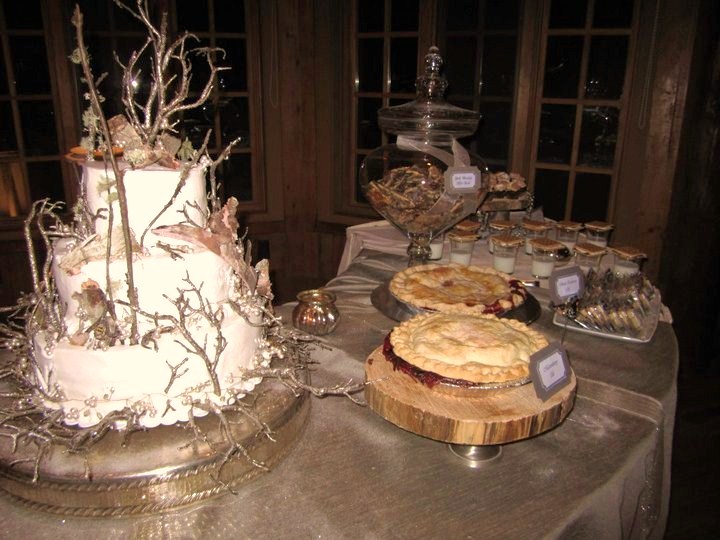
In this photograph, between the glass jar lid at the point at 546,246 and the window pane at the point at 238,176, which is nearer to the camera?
the glass jar lid at the point at 546,246

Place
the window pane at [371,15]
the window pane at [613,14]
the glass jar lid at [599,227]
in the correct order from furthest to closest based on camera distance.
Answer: the window pane at [371,15]
the window pane at [613,14]
the glass jar lid at [599,227]

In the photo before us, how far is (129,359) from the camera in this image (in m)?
0.93

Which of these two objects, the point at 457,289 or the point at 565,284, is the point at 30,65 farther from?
the point at 565,284

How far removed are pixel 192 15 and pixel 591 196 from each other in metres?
2.69

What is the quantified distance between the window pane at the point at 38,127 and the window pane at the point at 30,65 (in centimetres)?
8

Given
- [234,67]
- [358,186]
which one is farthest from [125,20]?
[358,186]

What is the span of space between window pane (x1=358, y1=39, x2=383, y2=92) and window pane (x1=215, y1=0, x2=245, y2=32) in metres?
0.77

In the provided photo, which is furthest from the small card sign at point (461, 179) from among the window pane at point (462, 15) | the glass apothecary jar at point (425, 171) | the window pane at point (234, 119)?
the window pane at point (234, 119)

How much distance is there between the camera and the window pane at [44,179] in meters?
3.38

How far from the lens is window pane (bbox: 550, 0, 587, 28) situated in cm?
302

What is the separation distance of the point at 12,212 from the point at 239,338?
303cm

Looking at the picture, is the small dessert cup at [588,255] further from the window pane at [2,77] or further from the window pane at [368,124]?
the window pane at [2,77]

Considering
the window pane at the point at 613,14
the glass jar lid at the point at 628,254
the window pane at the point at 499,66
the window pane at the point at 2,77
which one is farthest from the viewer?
the window pane at the point at 499,66

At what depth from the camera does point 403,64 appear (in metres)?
3.49
